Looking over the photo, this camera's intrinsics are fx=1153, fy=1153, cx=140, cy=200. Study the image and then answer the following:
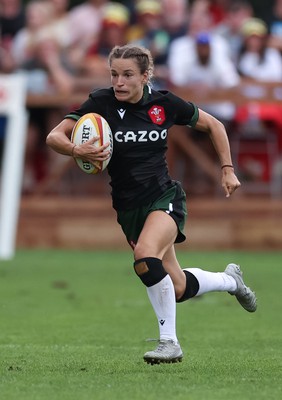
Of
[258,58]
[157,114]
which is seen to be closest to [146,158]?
[157,114]

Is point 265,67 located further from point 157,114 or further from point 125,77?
point 125,77

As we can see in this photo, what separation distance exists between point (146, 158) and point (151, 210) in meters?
0.32

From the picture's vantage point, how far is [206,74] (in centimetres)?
1625

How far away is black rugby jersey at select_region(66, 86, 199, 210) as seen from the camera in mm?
6977

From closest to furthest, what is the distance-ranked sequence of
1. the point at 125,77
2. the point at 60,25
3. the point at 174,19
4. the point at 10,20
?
the point at 125,77
the point at 174,19
the point at 60,25
the point at 10,20

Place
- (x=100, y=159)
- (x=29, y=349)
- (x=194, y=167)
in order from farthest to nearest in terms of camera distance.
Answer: (x=194, y=167) → (x=29, y=349) → (x=100, y=159)

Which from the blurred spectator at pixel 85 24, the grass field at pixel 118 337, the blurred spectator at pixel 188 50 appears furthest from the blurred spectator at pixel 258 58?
the grass field at pixel 118 337

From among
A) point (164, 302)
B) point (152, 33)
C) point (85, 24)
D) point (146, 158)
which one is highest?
point (85, 24)

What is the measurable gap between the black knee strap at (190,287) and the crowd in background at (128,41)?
8.56 m

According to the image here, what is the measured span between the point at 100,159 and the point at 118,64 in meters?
0.62

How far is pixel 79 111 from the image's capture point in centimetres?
702

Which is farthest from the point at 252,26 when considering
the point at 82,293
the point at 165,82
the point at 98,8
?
the point at 82,293

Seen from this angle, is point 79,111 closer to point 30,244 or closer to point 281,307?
point 281,307

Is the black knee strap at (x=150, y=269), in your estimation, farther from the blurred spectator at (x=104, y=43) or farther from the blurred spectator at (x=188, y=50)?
the blurred spectator at (x=104, y=43)
